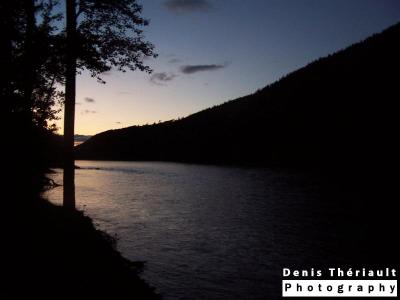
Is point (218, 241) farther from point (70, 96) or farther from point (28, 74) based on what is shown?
point (28, 74)

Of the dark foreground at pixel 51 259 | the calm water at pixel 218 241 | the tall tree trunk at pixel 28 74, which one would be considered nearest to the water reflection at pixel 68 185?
the dark foreground at pixel 51 259

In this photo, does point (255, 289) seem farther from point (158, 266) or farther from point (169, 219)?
point (169, 219)

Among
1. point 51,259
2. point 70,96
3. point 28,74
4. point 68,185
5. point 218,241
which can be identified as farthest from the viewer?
point 218,241

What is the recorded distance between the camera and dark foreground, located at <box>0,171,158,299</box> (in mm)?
10688

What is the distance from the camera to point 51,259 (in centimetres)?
1288

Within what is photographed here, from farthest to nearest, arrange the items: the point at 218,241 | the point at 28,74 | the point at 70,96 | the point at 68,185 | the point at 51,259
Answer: the point at 218,241
the point at 68,185
the point at 70,96
the point at 28,74
the point at 51,259

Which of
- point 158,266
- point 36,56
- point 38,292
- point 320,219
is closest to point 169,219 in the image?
point 320,219

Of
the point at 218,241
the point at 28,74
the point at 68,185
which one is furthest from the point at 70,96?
the point at 218,241

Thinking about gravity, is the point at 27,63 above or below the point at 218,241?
above

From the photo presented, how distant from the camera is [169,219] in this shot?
116ft

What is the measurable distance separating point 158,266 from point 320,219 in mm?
21068

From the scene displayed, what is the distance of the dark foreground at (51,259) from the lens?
1069 centimetres

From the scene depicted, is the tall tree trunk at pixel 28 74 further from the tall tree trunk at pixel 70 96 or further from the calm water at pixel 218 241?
the calm water at pixel 218 241

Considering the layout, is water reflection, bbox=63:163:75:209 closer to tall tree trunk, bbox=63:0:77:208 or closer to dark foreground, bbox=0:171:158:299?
tall tree trunk, bbox=63:0:77:208
